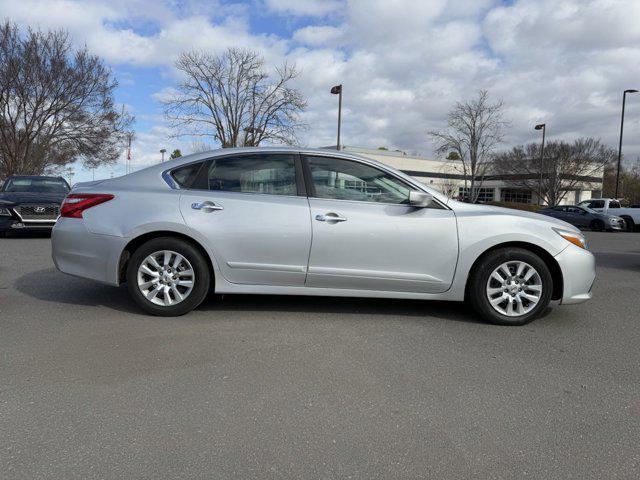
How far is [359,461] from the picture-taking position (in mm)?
2389

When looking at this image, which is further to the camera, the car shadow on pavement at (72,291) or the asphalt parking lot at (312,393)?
the car shadow on pavement at (72,291)

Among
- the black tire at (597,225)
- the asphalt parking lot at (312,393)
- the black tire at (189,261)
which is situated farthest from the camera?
the black tire at (597,225)

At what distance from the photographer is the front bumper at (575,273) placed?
182 inches

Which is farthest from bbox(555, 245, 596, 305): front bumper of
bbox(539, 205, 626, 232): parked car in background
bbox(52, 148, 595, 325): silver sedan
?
bbox(539, 205, 626, 232): parked car in background

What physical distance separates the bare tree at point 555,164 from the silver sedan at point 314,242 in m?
41.9

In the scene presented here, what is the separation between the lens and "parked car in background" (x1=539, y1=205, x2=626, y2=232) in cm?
2238

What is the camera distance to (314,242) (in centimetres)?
452

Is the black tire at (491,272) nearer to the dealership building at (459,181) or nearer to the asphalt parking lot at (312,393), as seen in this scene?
the asphalt parking lot at (312,393)

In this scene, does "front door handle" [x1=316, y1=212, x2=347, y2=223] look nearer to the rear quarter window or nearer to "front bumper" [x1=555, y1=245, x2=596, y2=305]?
the rear quarter window

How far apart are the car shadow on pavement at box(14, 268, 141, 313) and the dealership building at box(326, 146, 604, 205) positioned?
4349cm

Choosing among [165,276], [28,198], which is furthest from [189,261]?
[28,198]

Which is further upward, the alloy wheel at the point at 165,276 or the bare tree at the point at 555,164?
the bare tree at the point at 555,164

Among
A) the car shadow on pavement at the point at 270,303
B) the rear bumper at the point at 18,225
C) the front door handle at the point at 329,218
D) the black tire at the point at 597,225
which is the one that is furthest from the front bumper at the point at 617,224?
the rear bumper at the point at 18,225

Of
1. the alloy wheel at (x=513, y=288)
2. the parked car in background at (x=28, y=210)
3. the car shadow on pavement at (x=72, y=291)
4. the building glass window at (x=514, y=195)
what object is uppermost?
the building glass window at (x=514, y=195)
